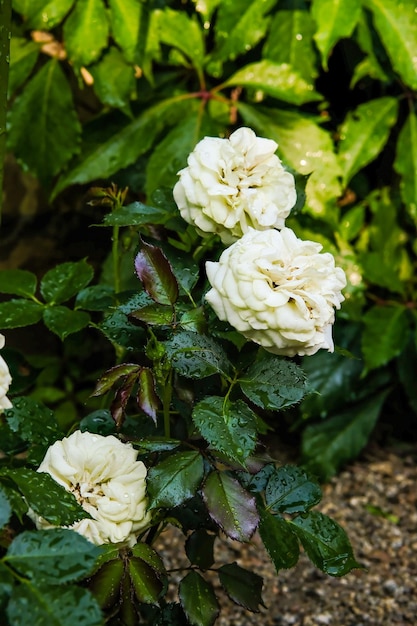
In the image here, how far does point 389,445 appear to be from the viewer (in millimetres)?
2143

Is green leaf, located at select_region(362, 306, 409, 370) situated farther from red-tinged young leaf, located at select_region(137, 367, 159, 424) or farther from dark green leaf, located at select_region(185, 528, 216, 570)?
red-tinged young leaf, located at select_region(137, 367, 159, 424)

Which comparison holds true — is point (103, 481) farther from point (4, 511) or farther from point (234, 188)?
point (234, 188)

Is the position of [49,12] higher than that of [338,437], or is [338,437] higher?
[49,12]

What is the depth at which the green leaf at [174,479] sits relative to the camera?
857 millimetres

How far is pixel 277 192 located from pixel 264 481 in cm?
34

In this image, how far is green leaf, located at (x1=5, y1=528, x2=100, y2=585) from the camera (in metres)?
0.69

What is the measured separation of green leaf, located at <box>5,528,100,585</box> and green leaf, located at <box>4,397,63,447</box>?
0.85 feet

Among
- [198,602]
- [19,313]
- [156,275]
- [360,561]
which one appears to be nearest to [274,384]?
[156,275]

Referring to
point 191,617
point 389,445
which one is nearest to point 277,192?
point 191,617

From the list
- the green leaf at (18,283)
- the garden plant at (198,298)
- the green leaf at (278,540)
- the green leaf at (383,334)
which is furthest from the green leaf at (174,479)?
the green leaf at (383,334)

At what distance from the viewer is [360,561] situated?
1.64m

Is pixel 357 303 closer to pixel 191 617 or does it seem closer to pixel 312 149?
pixel 312 149

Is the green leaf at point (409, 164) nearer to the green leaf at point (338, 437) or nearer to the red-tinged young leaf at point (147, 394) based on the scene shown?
the green leaf at point (338, 437)

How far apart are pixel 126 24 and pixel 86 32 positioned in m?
0.08
